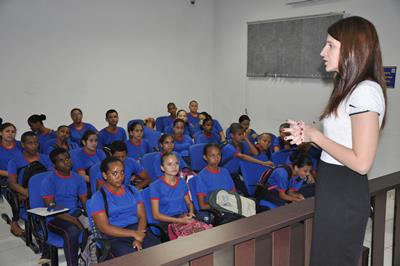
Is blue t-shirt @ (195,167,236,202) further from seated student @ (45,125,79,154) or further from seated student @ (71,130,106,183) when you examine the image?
seated student @ (45,125,79,154)

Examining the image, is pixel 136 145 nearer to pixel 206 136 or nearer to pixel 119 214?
pixel 206 136

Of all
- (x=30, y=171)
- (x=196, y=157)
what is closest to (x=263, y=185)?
(x=196, y=157)

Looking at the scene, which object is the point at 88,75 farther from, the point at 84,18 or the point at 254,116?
the point at 254,116

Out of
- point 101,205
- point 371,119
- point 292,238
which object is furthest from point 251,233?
point 101,205

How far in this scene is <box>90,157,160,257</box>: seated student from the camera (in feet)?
9.58

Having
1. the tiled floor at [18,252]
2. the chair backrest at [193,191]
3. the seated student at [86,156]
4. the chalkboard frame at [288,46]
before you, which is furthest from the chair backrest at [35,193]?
the chalkboard frame at [288,46]

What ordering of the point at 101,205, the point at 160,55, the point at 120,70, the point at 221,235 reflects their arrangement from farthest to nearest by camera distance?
the point at 160,55 → the point at 120,70 → the point at 101,205 → the point at 221,235

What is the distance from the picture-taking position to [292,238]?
1.38m

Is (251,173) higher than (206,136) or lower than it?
lower

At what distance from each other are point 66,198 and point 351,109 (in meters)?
3.05

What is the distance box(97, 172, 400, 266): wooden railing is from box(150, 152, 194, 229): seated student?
6.29 ft

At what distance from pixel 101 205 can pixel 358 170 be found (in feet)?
7.40

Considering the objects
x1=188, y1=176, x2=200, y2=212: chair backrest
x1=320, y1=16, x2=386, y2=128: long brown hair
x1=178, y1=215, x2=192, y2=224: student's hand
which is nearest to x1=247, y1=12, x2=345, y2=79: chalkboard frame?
x1=188, y1=176, x2=200, y2=212: chair backrest

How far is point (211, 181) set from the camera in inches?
149
